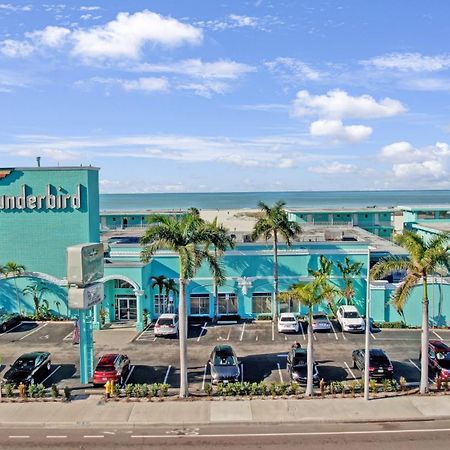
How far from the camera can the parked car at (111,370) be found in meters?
25.3

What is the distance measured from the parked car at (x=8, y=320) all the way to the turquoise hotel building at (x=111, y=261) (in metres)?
0.87

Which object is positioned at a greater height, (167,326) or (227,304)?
(227,304)

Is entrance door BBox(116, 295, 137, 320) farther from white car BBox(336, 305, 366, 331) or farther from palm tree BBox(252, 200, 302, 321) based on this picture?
white car BBox(336, 305, 366, 331)

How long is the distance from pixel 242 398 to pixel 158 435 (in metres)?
4.66

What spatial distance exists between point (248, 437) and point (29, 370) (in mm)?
12365

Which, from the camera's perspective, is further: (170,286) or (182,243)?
(170,286)

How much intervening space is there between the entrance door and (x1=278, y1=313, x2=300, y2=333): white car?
11115mm

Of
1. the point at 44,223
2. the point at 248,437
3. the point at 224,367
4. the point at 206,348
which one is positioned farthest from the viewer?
the point at 44,223

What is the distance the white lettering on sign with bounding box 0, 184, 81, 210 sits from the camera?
40656mm

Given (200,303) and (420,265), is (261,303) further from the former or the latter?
(420,265)

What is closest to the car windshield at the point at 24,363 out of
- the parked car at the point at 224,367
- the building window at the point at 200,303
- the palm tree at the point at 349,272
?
the parked car at the point at 224,367

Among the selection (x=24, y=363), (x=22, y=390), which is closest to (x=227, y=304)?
(x=24, y=363)

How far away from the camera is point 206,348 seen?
1280 inches

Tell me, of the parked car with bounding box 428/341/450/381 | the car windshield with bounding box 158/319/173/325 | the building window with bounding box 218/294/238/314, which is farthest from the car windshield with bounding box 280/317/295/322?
the parked car with bounding box 428/341/450/381
